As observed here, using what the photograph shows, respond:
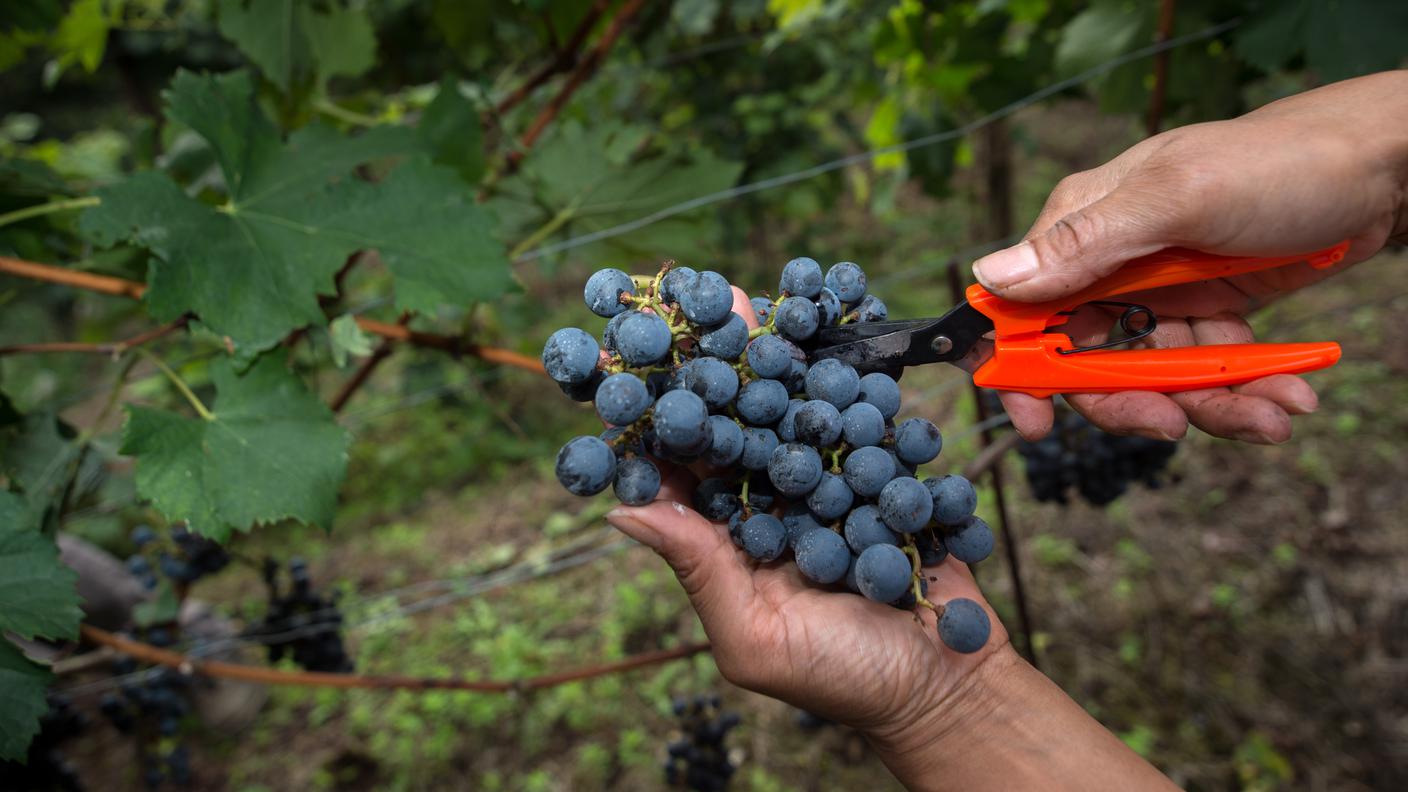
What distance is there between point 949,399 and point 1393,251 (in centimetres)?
285

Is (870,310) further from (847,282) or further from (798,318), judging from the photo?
(798,318)

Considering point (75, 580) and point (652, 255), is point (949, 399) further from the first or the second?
point (75, 580)

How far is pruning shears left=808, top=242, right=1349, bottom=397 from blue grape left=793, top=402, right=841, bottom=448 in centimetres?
17

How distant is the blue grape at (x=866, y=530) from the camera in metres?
1.01

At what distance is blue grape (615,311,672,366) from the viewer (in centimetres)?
97

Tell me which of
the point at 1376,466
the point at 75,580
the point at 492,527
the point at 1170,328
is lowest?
the point at 492,527

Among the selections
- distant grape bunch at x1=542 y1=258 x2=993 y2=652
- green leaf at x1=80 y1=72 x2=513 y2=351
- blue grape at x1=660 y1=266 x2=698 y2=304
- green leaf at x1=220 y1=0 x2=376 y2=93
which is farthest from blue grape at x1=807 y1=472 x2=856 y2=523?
green leaf at x1=220 y1=0 x2=376 y2=93

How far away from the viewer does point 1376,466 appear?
3094mm

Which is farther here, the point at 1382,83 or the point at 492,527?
the point at 492,527

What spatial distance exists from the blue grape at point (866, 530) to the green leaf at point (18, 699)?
1259 millimetres

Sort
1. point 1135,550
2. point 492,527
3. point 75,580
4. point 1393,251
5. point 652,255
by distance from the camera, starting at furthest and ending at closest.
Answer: point 1393,251, point 492,527, point 1135,550, point 652,255, point 75,580

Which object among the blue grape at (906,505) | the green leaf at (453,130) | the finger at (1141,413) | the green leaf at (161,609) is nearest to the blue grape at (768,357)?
the blue grape at (906,505)

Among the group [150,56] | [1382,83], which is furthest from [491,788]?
[150,56]

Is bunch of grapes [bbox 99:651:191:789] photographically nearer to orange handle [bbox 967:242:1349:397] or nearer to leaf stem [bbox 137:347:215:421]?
leaf stem [bbox 137:347:215:421]
